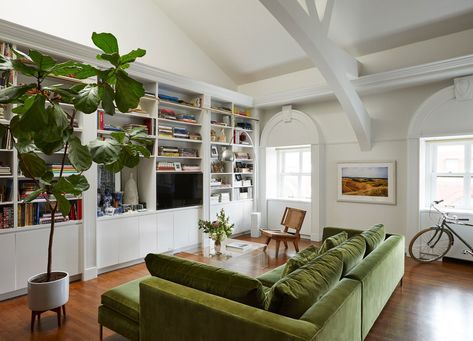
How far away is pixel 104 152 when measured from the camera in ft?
8.64

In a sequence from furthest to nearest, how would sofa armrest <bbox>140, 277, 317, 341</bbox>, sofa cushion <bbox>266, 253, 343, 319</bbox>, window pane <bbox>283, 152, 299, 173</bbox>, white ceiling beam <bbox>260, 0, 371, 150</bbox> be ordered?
window pane <bbox>283, 152, 299, 173</bbox> < white ceiling beam <bbox>260, 0, 371, 150</bbox> < sofa cushion <bbox>266, 253, 343, 319</bbox> < sofa armrest <bbox>140, 277, 317, 341</bbox>

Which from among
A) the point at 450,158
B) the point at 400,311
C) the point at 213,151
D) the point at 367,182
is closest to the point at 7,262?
the point at 213,151

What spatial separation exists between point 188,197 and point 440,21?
4.75 m

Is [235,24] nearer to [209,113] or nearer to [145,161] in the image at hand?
[209,113]

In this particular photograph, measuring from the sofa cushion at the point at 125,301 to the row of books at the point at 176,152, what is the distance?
2818mm

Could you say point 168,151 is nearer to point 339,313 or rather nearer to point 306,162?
point 306,162

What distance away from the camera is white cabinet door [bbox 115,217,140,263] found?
4.42m

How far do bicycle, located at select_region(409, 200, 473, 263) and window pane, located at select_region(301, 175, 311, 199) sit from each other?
2.28 m

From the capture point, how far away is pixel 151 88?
16.0 feet

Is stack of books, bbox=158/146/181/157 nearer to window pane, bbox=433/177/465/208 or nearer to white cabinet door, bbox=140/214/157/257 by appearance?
white cabinet door, bbox=140/214/157/257

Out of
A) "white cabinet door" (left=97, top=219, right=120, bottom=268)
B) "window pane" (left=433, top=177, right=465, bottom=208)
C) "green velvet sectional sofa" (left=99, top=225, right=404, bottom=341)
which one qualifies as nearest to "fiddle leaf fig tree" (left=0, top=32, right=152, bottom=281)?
"green velvet sectional sofa" (left=99, top=225, right=404, bottom=341)

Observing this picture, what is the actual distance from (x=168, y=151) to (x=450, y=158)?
472 cm

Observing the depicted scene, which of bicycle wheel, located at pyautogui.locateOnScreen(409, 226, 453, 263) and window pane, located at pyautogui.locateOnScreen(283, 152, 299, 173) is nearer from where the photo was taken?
bicycle wheel, located at pyautogui.locateOnScreen(409, 226, 453, 263)

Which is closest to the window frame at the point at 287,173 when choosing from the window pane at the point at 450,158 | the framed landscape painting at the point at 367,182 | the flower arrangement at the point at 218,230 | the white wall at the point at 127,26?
the framed landscape painting at the point at 367,182
